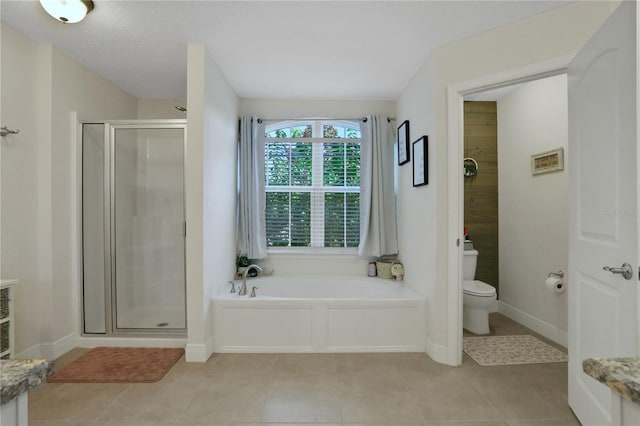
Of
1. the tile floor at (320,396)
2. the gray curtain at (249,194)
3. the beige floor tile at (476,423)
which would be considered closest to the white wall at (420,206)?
the tile floor at (320,396)

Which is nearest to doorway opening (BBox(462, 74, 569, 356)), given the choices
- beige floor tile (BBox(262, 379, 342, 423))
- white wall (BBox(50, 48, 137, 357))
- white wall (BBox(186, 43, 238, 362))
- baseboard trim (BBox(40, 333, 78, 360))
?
beige floor tile (BBox(262, 379, 342, 423))

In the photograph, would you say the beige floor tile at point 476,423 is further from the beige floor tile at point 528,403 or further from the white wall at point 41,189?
the white wall at point 41,189

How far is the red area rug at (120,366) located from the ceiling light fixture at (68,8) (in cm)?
233

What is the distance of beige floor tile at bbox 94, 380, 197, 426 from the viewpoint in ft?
5.75

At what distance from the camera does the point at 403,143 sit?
3.20m

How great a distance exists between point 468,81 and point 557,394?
218 centimetres

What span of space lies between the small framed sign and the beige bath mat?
158cm

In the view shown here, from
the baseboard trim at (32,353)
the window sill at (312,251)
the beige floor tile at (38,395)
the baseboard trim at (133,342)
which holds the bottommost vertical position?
the beige floor tile at (38,395)

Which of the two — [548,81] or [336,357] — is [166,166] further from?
[548,81]

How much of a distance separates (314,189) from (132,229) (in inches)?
73.4

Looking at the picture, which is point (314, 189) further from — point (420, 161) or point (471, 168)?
point (471, 168)

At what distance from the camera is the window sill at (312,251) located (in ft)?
11.7

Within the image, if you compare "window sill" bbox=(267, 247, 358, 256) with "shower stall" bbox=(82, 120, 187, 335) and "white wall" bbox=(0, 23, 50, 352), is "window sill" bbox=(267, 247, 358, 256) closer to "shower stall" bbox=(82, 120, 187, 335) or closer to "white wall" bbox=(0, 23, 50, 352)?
"shower stall" bbox=(82, 120, 187, 335)

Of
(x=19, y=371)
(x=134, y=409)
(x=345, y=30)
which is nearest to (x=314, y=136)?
(x=345, y=30)
